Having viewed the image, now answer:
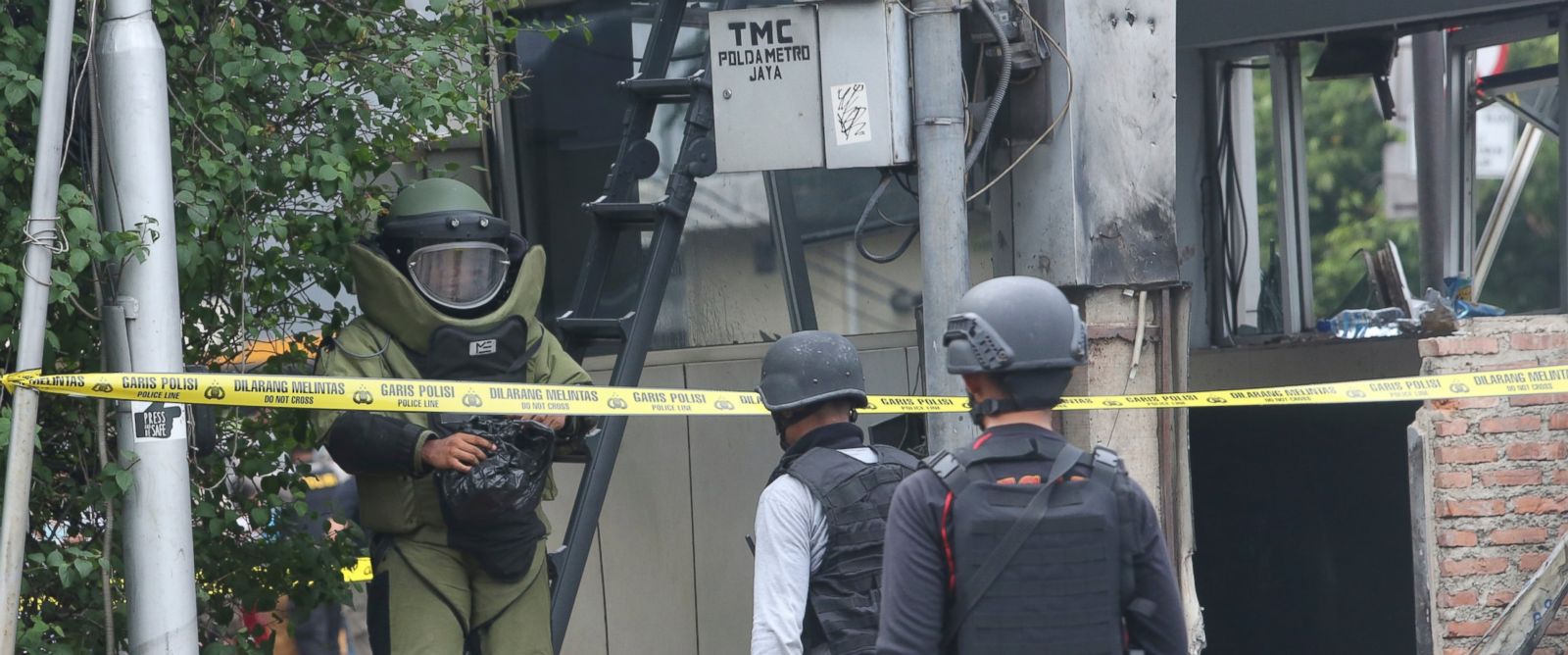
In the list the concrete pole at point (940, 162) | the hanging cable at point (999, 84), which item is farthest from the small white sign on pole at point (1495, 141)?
the concrete pole at point (940, 162)

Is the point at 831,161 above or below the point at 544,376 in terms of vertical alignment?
above

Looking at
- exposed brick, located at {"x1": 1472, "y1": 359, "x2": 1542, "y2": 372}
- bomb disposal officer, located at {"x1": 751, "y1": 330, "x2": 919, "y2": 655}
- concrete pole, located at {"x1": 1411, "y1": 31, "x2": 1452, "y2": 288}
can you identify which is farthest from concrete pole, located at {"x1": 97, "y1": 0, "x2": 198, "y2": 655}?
concrete pole, located at {"x1": 1411, "y1": 31, "x2": 1452, "y2": 288}

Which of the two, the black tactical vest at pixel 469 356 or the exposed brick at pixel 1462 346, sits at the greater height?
the black tactical vest at pixel 469 356

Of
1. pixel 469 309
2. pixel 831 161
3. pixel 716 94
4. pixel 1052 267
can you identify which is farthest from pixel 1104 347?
pixel 469 309

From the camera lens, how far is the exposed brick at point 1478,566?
5.92 m

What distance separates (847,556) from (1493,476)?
10.2 ft

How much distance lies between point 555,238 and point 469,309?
2398 millimetres

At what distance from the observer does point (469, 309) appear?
195 inches

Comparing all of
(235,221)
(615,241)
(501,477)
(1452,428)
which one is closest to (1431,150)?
(1452,428)

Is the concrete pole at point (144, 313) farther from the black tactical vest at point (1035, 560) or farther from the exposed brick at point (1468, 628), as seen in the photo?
the exposed brick at point (1468, 628)

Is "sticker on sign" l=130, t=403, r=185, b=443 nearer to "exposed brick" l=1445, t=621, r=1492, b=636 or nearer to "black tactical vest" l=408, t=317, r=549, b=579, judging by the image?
"black tactical vest" l=408, t=317, r=549, b=579

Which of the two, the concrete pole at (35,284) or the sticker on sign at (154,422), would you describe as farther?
the sticker on sign at (154,422)

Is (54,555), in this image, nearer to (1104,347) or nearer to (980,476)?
(980,476)

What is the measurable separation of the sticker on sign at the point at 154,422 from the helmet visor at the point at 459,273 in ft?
3.16
